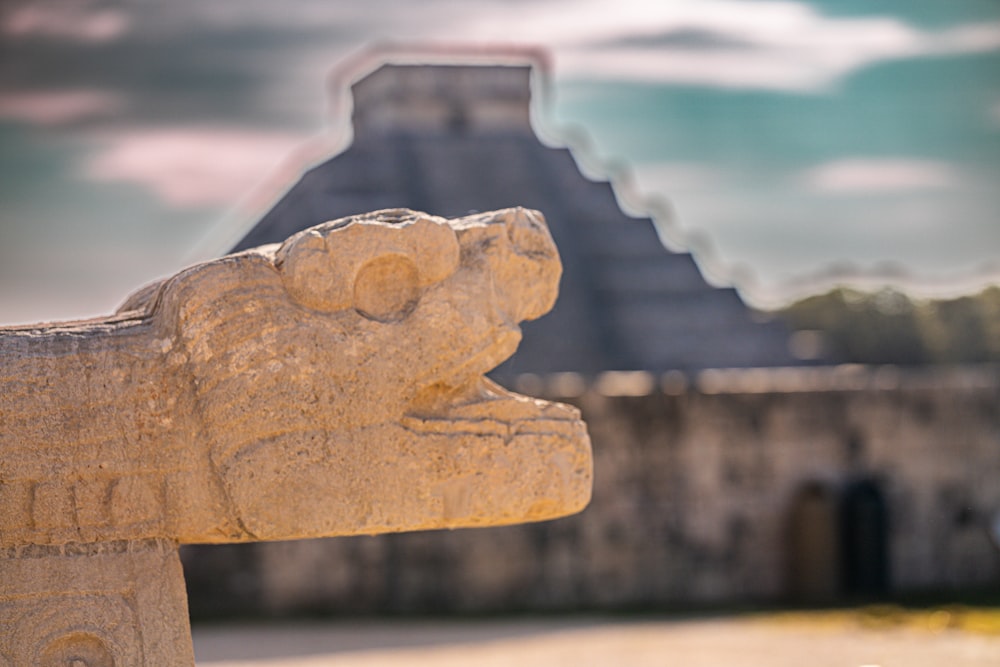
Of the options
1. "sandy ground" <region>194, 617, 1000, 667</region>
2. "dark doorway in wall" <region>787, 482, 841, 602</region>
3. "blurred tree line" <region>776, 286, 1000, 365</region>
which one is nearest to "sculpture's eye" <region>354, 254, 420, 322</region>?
"sandy ground" <region>194, 617, 1000, 667</region>

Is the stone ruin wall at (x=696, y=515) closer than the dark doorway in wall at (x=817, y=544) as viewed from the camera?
Yes

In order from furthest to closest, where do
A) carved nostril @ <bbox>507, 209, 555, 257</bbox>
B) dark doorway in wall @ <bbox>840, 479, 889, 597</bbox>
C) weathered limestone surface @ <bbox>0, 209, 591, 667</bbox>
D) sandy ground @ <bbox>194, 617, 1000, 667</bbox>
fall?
dark doorway in wall @ <bbox>840, 479, 889, 597</bbox> → sandy ground @ <bbox>194, 617, 1000, 667</bbox> → carved nostril @ <bbox>507, 209, 555, 257</bbox> → weathered limestone surface @ <bbox>0, 209, 591, 667</bbox>

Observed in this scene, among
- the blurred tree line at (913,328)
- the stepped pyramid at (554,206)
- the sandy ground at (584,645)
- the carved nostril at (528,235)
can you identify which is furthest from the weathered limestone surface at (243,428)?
the blurred tree line at (913,328)

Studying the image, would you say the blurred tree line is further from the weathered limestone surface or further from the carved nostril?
the weathered limestone surface

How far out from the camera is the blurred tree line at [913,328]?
40.5m

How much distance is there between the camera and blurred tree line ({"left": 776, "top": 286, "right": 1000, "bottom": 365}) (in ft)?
133

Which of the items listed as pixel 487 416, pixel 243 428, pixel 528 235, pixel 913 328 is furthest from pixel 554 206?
pixel 243 428

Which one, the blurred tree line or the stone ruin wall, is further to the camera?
the blurred tree line

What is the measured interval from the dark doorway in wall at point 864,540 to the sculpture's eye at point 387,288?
10094 mm

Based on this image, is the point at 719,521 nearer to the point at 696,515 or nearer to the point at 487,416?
the point at 696,515

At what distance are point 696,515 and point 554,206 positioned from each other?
16754mm

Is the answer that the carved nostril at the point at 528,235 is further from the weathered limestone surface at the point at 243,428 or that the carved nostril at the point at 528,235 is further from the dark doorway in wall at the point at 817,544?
the dark doorway in wall at the point at 817,544

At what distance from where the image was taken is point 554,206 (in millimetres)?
29703

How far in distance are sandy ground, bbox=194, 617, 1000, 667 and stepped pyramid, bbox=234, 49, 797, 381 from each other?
12297mm
